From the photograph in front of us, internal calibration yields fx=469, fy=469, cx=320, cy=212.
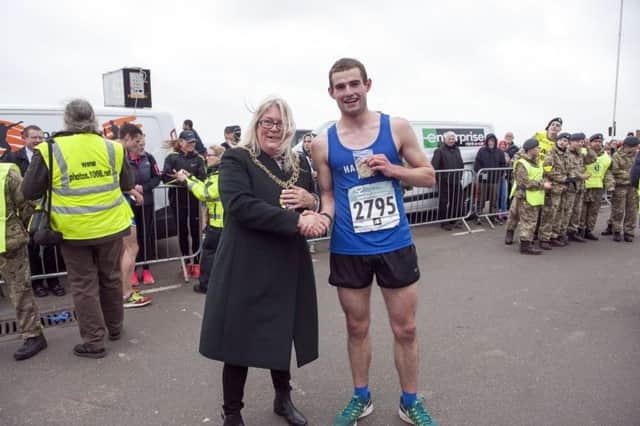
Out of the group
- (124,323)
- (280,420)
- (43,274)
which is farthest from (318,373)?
(43,274)

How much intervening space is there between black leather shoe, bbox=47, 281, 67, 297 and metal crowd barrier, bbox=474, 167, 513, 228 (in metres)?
7.56

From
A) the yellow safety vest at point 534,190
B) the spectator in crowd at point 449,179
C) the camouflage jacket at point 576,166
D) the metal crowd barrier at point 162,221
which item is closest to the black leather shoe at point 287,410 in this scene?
the metal crowd barrier at point 162,221

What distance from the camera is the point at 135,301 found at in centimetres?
499

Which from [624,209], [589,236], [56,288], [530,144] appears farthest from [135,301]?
[624,209]

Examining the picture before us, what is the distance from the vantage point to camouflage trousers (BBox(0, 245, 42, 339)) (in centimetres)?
376

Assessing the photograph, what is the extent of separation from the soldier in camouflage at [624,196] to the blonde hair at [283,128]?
8080 millimetres

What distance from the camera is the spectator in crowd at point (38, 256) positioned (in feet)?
16.8

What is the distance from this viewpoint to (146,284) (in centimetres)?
577

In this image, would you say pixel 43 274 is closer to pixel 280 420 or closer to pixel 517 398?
pixel 280 420

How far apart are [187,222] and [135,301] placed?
1.57 metres

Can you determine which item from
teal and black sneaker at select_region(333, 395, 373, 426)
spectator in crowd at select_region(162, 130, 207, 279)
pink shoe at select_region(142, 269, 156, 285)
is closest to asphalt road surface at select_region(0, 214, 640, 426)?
teal and black sneaker at select_region(333, 395, 373, 426)

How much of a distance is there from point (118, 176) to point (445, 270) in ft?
14.0

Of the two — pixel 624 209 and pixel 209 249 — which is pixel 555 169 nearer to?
pixel 624 209

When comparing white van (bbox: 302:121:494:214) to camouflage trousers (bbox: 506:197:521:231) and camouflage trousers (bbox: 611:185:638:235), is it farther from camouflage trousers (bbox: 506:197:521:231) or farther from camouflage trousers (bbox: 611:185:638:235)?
→ camouflage trousers (bbox: 611:185:638:235)
